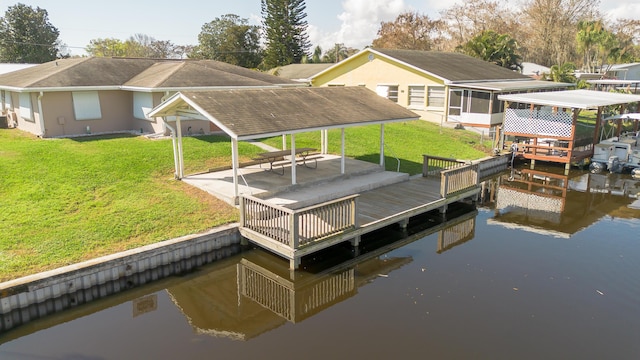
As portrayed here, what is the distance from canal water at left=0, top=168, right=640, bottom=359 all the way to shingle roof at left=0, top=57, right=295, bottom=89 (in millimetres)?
13299

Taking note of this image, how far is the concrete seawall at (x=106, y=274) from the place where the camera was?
8.39 m

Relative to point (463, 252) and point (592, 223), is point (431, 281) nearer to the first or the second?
point (463, 252)

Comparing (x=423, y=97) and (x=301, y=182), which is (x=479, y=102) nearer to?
(x=423, y=97)

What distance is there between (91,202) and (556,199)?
626 inches

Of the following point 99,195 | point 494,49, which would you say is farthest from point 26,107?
point 494,49

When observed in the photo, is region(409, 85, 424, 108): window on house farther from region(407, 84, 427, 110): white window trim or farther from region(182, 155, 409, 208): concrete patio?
region(182, 155, 409, 208): concrete patio

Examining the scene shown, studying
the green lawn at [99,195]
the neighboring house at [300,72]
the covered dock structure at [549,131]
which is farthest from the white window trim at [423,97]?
the neighboring house at [300,72]

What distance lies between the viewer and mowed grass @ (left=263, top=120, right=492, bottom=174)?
19.8 metres

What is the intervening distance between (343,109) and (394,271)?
648 cm

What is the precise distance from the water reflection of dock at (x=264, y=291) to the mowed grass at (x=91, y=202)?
59.0 inches

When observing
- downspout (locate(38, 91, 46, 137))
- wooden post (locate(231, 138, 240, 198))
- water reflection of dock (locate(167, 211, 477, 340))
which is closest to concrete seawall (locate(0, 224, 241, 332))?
water reflection of dock (locate(167, 211, 477, 340))

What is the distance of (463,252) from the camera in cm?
1197

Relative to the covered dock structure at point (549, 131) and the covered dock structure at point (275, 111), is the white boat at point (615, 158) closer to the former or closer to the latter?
the covered dock structure at point (549, 131)

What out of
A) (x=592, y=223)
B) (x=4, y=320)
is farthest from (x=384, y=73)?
(x=4, y=320)
